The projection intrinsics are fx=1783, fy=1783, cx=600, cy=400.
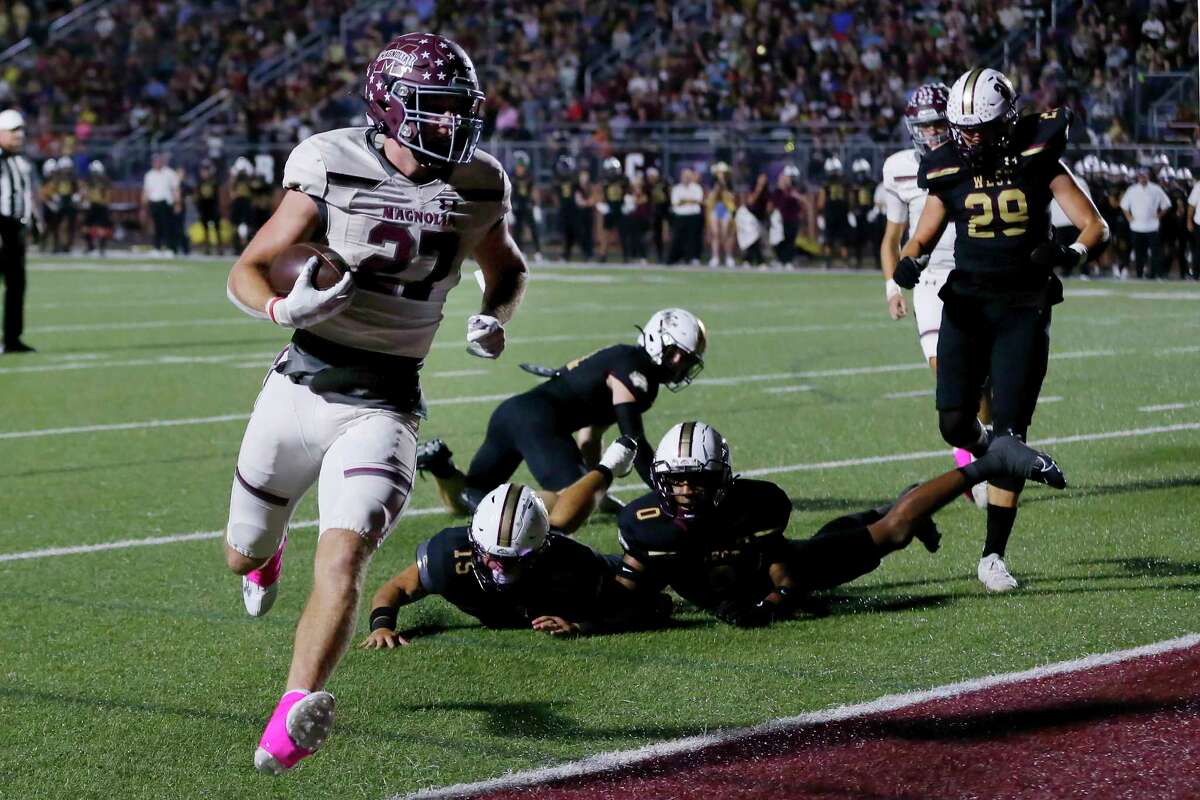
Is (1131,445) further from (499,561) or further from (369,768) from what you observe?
(369,768)

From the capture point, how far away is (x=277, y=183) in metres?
30.0

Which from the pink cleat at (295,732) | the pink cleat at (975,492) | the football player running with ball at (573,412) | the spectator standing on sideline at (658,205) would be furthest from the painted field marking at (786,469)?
the spectator standing on sideline at (658,205)

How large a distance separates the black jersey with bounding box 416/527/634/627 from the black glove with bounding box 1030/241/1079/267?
188 centimetres

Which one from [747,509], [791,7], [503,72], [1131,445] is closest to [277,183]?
[503,72]

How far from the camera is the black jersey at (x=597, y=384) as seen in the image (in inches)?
279

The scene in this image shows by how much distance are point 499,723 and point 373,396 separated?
2.91 ft

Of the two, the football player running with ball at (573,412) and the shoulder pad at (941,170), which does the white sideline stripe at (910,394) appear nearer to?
the football player running with ball at (573,412)

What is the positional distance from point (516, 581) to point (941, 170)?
2335 millimetres

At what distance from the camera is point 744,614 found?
5.51 metres

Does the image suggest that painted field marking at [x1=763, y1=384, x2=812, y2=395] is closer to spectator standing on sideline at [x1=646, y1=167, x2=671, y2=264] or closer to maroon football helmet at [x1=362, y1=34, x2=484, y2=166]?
maroon football helmet at [x1=362, y1=34, x2=484, y2=166]

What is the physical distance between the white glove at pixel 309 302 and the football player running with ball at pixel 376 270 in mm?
53

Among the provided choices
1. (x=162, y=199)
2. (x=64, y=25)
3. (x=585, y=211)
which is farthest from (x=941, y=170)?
(x=64, y=25)

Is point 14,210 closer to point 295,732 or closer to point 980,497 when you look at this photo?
point 980,497

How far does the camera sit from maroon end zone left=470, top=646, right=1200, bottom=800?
3.93 metres
